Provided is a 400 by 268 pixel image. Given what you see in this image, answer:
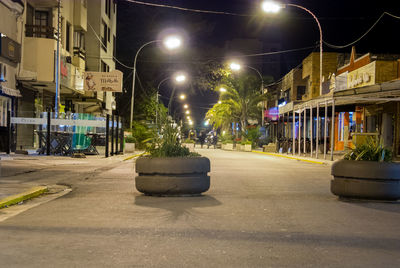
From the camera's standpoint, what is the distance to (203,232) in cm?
660

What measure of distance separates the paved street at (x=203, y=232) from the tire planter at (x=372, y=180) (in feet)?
0.70

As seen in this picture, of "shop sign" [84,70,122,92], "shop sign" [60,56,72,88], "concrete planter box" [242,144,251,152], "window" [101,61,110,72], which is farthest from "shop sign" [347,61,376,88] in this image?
"window" [101,61,110,72]

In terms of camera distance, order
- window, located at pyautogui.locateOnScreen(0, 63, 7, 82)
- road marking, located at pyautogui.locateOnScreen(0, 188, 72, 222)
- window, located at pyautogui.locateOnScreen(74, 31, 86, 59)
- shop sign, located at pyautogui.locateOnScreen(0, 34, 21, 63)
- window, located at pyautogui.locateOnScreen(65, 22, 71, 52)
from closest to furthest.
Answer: road marking, located at pyautogui.locateOnScreen(0, 188, 72, 222), shop sign, located at pyautogui.locateOnScreen(0, 34, 21, 63), window, located at pyautogui.locateOnScreen(0, 63, 7, 82), window, located at pyautogui.locateOnScreen(65, 22, 71, 52), window, located at pyautogui.locateOnScreen(74, 31, 86, 59)

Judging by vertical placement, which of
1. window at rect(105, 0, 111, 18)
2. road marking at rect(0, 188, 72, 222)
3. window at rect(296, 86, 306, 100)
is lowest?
road marking at rect(0, 188, 72, 222)

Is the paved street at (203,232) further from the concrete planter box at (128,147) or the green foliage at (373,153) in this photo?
the concrete planter box at (128,147)

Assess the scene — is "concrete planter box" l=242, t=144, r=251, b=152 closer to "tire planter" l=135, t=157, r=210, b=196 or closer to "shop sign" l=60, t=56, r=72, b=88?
"shop sign" l=60, t=56, r=72, b=88

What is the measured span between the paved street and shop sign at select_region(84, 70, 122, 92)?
21281 millimetres

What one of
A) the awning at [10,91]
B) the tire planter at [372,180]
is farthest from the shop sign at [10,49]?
the tire planter at [372,180]

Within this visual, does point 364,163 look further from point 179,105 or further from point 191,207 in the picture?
point 179,105

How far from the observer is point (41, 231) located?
658 centimetres

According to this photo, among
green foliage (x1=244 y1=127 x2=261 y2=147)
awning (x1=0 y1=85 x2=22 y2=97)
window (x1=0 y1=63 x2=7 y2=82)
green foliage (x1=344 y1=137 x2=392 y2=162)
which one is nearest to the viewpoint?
green foliage (x1=344 y1=137 x2=392 y2=162)

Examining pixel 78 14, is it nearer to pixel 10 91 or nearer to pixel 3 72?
pixel 10 91

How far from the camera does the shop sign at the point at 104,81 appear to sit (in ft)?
104

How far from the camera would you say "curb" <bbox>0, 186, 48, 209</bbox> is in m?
8.84
